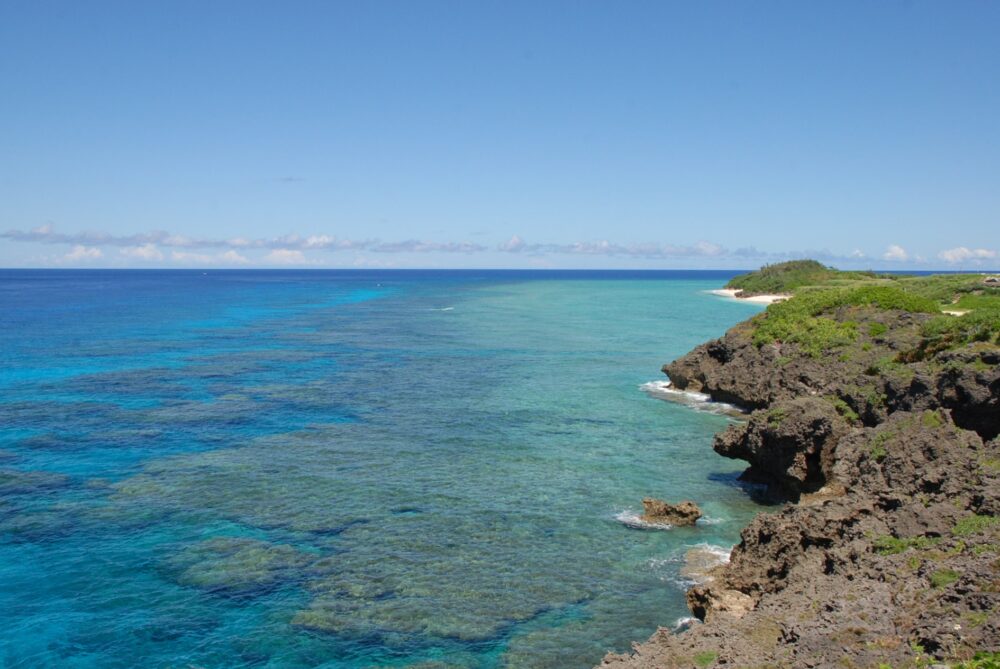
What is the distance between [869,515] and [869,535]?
1967 mm

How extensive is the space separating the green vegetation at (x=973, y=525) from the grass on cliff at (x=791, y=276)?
479ft

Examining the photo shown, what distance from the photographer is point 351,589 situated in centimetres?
2338

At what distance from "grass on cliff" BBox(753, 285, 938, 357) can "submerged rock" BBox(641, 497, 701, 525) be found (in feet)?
64.5

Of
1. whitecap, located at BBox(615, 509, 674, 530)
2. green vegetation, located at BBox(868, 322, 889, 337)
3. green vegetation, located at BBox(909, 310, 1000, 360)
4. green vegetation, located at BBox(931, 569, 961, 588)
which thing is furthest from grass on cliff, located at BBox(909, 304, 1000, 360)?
green vegetation, located at BBox(931, 569, 961, 588)

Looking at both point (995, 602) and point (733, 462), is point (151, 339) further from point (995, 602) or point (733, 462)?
point (995, 602)

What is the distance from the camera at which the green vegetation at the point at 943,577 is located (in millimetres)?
15555

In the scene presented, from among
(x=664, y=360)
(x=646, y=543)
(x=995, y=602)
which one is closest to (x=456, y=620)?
(x=646, y=543)

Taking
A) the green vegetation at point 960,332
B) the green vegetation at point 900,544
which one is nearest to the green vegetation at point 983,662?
the green vegetation at point 900,544

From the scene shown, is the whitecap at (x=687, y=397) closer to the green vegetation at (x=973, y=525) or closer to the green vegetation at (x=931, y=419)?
the green vegetation at (x=931, y=419)

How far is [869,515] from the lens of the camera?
71.2 ft

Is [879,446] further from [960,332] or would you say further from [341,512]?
[341,512]

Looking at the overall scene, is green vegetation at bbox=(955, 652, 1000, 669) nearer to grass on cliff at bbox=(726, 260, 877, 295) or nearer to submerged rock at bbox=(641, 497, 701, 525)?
submerged rock at bbox=(641, 497, 701, 525)

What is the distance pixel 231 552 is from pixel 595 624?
1328 centimetres

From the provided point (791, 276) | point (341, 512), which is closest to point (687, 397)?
point (341, 512)
